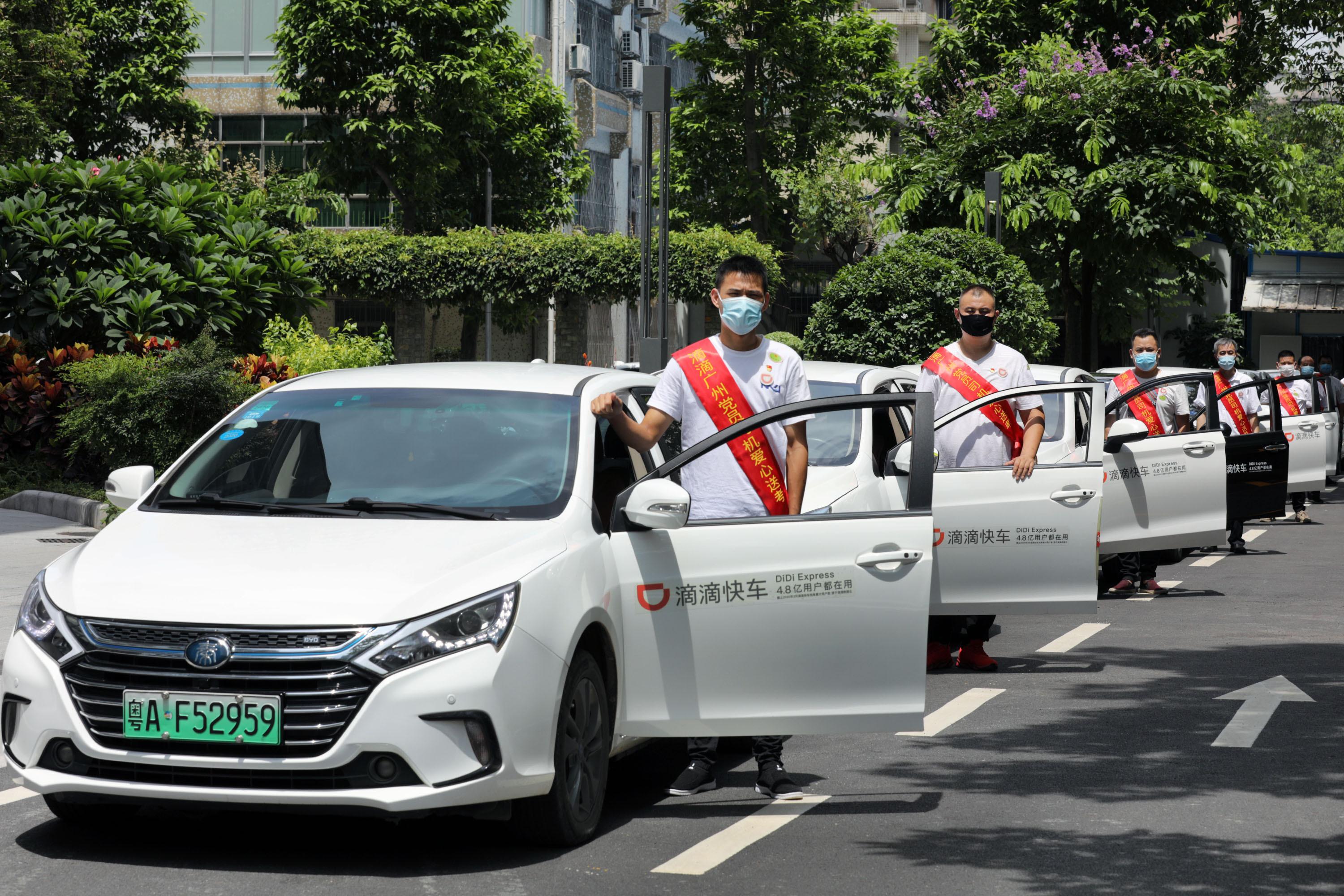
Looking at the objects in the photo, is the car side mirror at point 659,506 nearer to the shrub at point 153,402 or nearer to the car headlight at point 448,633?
the car headlight at point 448,633

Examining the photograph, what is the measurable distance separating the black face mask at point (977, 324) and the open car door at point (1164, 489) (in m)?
2.70

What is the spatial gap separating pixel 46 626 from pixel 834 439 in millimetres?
5222

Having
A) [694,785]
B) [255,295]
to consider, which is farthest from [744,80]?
[694,785]

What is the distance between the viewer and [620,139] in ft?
186

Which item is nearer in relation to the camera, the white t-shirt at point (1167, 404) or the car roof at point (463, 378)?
the car roof at point (463, 378)

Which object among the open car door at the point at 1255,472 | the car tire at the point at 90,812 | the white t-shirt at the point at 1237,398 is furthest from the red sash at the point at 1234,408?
the car tire at the point at 90,812

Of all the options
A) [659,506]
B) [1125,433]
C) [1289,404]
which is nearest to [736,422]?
[659,506]

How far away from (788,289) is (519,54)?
55.5 ft

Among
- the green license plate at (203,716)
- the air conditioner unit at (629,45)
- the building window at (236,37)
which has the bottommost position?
the green license plate at (203,716)

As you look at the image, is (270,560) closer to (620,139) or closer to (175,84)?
(175,84)

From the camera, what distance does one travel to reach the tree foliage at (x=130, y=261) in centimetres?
1795

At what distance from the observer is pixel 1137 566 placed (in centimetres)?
1302

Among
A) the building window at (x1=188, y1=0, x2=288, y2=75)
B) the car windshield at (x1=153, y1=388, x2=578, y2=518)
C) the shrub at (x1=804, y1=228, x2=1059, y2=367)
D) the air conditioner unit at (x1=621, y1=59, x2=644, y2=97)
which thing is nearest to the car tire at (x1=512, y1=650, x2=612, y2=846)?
the car windshield at (x1=153, y1=388, x2=578, y2=518)

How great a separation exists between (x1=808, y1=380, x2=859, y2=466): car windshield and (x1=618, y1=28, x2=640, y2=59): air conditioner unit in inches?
1909
